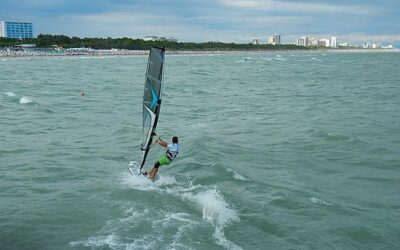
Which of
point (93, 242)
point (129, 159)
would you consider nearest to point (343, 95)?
point (129, 159)

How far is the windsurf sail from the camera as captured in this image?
480 inches

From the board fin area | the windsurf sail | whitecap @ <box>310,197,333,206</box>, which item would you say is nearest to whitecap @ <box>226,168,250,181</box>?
whitecap @ <box>310,197,333,206</box>

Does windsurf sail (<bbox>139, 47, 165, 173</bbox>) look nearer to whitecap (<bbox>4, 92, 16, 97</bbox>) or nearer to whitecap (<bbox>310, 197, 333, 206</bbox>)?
whitecap (<bbox>310, 197, 333, 206</bbox>)

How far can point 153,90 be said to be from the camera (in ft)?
41.6

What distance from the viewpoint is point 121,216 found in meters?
11.2

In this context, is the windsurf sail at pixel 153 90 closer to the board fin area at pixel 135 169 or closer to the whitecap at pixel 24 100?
the board fin area at pixel 135 169

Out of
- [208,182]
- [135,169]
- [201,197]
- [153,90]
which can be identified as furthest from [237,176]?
[153,90]

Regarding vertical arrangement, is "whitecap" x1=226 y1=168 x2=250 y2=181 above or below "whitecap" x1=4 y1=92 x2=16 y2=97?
below

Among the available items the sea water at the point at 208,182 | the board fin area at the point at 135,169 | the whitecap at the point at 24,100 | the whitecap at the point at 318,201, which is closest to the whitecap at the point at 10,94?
the whitecap at the point at 24,100

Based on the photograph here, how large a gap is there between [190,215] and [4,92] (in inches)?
1287

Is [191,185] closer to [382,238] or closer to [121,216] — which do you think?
[121,216]

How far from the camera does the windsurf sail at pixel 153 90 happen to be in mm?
12188

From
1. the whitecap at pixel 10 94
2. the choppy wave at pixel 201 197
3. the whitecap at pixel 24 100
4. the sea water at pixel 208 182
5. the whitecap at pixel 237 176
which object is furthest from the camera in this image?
the whitecap at pixel 10 94

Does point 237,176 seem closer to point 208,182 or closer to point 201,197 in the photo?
point 208,182
